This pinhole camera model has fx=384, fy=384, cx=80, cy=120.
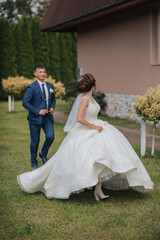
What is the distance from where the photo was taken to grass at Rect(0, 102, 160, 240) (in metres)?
4.19

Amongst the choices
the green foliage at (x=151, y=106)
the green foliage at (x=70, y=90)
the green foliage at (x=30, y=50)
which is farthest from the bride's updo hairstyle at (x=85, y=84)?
the green foliage at (x=30, y=50)

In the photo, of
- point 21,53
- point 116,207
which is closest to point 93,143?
point 116,207

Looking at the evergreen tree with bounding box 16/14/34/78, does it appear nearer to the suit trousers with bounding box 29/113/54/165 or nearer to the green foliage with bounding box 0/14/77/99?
the green foliage with bounding box 0/14/77/99

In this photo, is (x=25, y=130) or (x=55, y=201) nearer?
(x=55, y=201)

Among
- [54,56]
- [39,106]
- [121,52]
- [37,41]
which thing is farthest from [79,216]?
[54,56]

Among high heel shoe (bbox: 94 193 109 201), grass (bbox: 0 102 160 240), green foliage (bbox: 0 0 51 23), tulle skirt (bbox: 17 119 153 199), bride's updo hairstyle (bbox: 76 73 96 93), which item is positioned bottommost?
grass (bbox: 0 102 160 240)

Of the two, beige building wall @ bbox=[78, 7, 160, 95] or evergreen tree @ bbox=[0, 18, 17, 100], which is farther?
evergreen tree @ bbox=[0, 18, 17, 100]

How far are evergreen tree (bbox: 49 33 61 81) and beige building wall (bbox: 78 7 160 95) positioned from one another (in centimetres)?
974

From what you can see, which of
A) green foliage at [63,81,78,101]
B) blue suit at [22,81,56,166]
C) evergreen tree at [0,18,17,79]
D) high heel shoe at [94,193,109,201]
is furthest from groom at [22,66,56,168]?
evergreen tree at [0,18,17,79]

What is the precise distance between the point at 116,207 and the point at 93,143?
0.90m

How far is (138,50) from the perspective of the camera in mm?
13219

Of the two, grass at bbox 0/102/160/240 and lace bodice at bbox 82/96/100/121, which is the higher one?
lace bodice at bbox 82/96/100/121

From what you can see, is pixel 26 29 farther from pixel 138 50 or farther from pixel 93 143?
pixel 93 143

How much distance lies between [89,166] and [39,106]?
2.74 m
